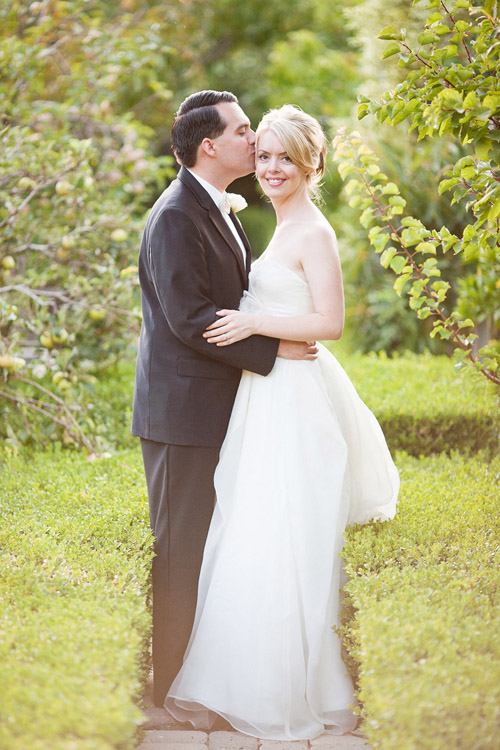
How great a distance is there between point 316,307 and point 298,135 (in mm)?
684

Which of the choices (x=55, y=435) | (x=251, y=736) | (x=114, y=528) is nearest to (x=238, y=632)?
(x=251, y=736)

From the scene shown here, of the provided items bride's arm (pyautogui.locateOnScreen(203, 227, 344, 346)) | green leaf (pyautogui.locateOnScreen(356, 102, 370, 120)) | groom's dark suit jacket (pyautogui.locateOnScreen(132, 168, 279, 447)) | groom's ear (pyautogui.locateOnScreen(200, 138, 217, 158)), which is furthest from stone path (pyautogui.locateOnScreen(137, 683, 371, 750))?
green leaf (pyautogui.locateOnScreen(356, 102, 370, 120))

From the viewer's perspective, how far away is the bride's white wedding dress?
2961mm

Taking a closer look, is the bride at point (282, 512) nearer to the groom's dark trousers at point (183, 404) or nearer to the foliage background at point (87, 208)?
the groom's dark trousers at point (183, 404)

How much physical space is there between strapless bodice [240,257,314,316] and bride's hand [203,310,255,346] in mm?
151

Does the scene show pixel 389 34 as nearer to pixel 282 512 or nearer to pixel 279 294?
pixel 279 294

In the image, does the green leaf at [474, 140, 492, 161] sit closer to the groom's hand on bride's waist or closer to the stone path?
the groom's hand on bride's waist

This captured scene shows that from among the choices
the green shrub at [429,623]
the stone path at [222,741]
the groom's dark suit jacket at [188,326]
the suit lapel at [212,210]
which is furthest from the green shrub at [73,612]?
the suit lapel at [212,210]

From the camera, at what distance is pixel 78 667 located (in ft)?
7.59

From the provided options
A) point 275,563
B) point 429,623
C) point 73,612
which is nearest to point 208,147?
point 275,563

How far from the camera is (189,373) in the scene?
3.14m

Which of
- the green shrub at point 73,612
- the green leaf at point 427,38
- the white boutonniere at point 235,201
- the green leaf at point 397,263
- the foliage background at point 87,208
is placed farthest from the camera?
the foliage background at point 87,208

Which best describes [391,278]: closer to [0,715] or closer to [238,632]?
[238,632]

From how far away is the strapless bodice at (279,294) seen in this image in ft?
10.4
